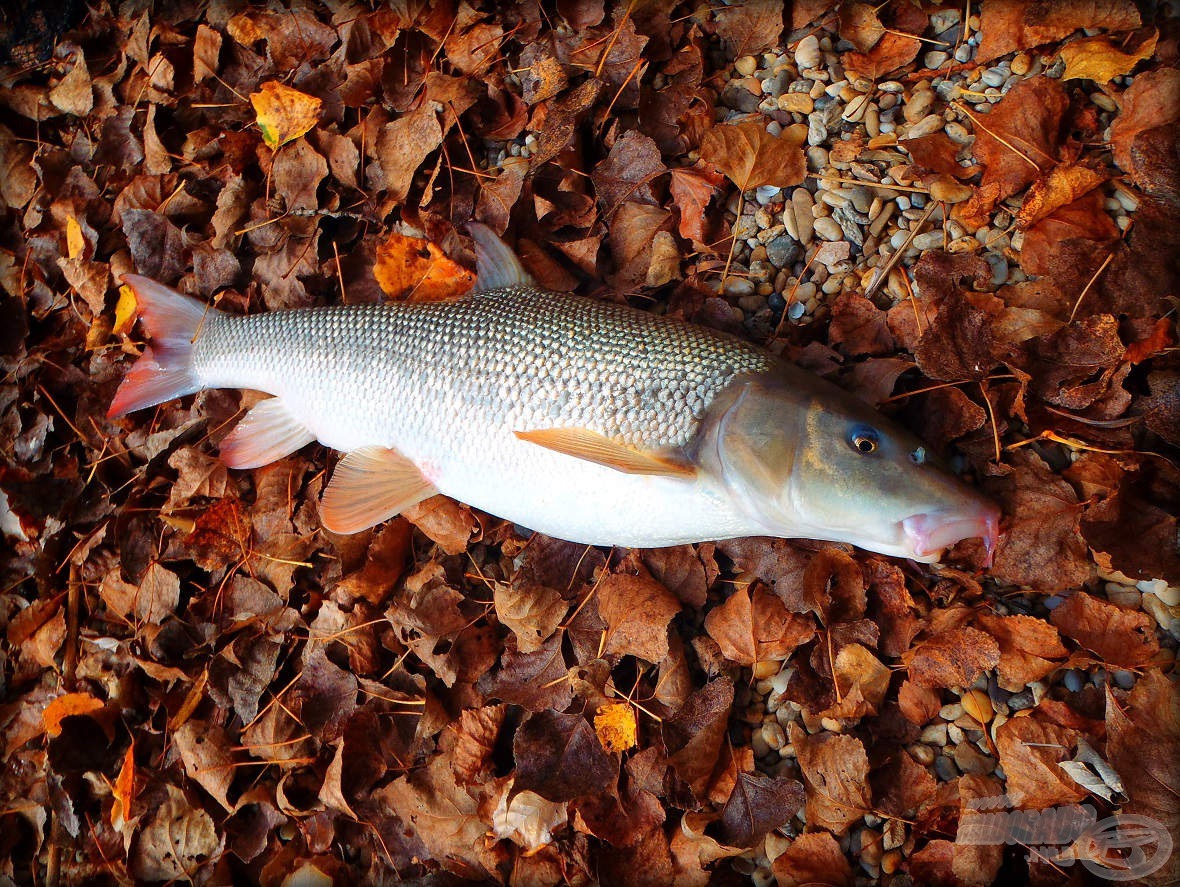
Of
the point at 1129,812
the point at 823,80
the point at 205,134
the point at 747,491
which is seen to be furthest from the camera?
the point at 205,134

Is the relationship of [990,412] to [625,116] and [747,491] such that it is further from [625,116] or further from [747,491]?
[625,116]

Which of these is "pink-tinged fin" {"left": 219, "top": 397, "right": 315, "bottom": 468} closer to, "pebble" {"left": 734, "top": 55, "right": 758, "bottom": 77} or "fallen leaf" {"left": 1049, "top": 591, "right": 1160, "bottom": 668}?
"pebble" {"left": 734, "top": 55, "right": 758, "bottom": 77}

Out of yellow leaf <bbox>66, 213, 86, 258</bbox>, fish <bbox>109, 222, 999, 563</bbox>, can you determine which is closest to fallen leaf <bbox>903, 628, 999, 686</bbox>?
fish <bbox>109, 222, 999, 563</bbox>

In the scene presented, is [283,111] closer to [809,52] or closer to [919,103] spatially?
[809,52]

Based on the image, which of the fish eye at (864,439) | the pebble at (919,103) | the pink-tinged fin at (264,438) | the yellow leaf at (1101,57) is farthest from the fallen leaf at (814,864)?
the yellow leaf at (1101,57)

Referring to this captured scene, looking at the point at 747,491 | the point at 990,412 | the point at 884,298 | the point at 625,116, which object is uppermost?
the point at 625,116

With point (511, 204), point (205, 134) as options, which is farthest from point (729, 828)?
point (205, 134)

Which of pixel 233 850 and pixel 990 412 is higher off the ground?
pixel 990 412
